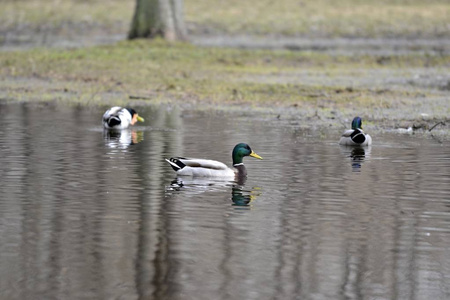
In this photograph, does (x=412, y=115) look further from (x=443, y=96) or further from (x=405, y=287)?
(x=405, y=287)

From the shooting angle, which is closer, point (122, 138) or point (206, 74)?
point (122, 138)

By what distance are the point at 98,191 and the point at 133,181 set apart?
0.79 m

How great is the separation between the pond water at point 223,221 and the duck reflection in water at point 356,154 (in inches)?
1.2

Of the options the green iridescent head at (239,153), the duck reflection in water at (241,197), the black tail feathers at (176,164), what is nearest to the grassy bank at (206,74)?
the green iridescent head at (239,153)

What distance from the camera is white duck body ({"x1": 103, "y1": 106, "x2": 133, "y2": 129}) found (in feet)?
58.5

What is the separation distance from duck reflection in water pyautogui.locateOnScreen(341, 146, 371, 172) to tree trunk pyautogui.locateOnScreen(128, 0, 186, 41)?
18483 mm

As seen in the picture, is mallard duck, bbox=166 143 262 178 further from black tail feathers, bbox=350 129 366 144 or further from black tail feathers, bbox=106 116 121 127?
black tail feathers, bbox=106 116 121 127

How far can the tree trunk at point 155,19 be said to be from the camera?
33.7m

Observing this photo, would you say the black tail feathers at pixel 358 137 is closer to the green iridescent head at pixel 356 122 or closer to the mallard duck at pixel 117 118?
the green iridescent head at pixel 356 122

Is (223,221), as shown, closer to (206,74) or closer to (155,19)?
(206,74)

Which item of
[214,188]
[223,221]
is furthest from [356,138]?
[223,221]

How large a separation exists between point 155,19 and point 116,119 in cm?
1636

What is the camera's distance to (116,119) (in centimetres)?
1783

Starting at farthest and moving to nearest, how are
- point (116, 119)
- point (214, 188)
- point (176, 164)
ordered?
point (116, 119) → point (176, 164) → point (214, 188)
